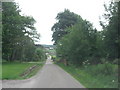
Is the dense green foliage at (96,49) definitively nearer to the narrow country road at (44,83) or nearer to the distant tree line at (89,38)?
the distant tree line at (89,38)

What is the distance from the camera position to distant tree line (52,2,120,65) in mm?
15814

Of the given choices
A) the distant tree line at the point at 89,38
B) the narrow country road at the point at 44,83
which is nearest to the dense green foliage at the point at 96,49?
the distant tree line at the point at 89,38

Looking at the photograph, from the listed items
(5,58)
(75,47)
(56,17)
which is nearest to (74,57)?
(75,47)

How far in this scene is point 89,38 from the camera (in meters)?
30.2

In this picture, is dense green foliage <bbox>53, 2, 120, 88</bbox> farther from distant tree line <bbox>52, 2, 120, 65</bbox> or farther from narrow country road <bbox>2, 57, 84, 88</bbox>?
narrow country road <bbox>2, 57, 84, 88</bbox>

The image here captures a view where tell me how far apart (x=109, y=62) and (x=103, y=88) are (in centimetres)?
611

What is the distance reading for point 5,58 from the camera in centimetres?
7106

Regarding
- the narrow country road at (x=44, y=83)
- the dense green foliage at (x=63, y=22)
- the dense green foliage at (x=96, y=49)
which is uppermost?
the dense green foliage at (x=63, y=22)

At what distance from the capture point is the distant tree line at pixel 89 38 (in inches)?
623

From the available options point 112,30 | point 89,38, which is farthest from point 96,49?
point 112,30

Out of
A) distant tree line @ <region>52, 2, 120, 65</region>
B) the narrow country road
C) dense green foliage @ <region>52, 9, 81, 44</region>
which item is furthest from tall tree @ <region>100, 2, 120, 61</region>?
dense green foliage @ <region>52, 9, 81, 44</region>

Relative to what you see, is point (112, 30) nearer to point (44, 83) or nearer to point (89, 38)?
point (44, 83)

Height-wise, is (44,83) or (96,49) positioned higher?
(96,49)

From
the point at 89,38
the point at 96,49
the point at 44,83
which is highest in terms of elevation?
the point at 89,38
